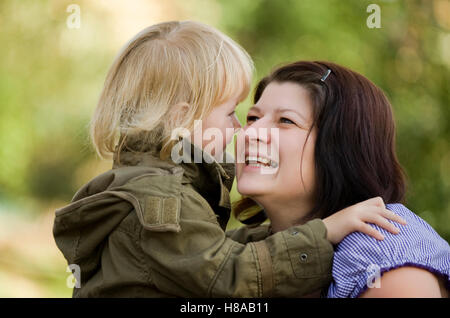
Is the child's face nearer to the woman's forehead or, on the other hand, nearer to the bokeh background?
the woman's forehead

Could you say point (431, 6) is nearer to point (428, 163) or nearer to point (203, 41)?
point (428, 163)

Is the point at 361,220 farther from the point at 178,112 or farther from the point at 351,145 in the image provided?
the point at 178,112

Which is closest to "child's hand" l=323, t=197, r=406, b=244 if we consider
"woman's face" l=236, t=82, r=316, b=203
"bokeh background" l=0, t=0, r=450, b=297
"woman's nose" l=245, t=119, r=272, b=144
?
"woman's face" l=236, t=82, r=316, b=203

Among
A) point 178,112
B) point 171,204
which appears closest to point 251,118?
point 178,112

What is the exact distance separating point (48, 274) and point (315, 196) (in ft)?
16.1

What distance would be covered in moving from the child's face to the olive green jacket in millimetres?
270

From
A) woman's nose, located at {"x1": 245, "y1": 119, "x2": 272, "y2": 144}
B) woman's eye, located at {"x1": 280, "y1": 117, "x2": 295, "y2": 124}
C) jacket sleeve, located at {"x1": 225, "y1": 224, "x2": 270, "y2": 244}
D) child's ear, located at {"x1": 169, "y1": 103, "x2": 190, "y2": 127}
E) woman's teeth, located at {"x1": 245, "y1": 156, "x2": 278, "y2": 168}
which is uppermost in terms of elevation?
child's ear, located at {"x1": 169, "y1": 103, "x2": 190, "y2": 127}

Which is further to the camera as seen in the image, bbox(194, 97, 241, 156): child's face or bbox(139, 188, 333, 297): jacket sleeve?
bbox(194, 97, 241, 156): child's face

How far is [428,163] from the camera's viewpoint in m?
4.84

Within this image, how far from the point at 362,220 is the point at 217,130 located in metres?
0.75

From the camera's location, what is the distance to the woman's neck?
6.76 ft

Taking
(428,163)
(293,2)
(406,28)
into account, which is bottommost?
(428,163)
